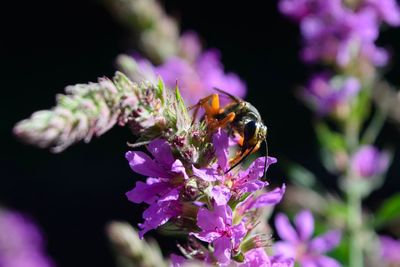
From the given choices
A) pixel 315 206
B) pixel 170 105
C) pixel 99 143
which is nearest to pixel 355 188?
pixel 315 206

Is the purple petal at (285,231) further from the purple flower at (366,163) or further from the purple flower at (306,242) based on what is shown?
the purple flower at (366,163)

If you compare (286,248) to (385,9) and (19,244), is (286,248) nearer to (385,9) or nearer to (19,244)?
(385,9)

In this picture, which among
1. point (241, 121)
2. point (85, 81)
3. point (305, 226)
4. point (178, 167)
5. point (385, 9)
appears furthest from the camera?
point (85, 81)

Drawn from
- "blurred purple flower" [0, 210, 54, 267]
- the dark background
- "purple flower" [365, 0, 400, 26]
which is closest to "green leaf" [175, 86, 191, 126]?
"purple flower" [365, 0, 400, 26]

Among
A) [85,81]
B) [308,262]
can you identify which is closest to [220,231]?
[308,262]

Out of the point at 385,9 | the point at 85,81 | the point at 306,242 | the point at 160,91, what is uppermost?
the point at 160,91

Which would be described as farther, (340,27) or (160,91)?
(340,27)

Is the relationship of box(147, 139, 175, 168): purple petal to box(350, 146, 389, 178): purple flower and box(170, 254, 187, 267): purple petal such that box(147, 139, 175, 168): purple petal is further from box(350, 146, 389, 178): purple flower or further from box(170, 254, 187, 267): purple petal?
box(350, 146, 389, 178): purple flower

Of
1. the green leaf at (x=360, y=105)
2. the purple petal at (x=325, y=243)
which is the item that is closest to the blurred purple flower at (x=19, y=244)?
the green leaf at (x=360, y=105)
